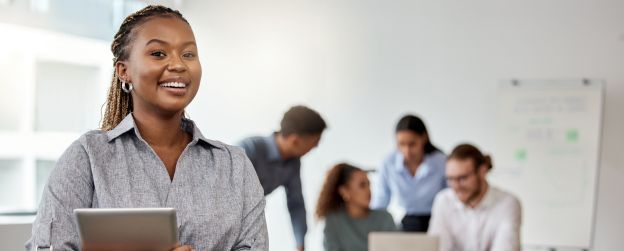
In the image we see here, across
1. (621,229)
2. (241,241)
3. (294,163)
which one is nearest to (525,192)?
(621,229)

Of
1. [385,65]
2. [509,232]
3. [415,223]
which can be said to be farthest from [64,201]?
[385,65]

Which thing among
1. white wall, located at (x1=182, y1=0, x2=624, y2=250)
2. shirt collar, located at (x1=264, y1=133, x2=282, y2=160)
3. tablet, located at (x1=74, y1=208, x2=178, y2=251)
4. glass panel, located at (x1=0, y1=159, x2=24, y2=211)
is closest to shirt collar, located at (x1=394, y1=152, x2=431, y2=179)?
white wall, located at (x1=182, y1=0, x2=624, y2=250)

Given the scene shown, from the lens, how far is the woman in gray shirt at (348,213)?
4340 mm

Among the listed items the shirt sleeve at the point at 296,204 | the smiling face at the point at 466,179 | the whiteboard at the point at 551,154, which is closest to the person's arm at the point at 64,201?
the smiling face at the point at 466,179

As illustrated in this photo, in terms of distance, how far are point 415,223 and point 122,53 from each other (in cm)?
402

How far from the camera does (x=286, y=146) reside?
15.3 feet

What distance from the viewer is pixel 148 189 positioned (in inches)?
56.7

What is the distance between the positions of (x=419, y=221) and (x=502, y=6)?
5.44ft

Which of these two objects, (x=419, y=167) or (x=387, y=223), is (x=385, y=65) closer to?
(x=419, y=167)

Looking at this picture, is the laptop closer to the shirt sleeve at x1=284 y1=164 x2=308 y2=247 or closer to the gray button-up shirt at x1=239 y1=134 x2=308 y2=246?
the gray button-up shirt at x1=239 y1=134 x2=308 y2=246

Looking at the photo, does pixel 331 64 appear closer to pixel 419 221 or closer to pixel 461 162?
pixel 419 221

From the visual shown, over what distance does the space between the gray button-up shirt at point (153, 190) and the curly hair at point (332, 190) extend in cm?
296

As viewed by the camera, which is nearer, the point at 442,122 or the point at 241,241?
the point at 241,241

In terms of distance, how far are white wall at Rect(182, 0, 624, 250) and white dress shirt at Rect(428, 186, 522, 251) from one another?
1.42 m
